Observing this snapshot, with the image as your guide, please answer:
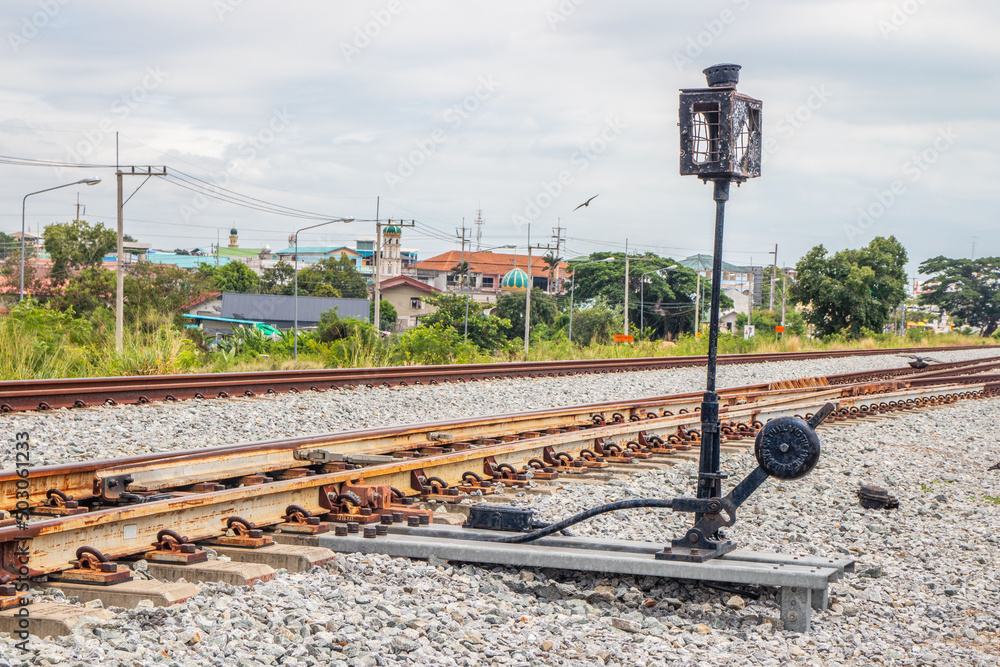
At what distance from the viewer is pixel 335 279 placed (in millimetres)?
87125

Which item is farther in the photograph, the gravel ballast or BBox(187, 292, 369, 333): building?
BBox(187, 292, 369, 333): building

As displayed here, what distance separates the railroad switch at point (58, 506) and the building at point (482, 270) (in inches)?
4580

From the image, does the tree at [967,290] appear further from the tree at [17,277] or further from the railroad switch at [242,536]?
the railroad switch at [242,536]

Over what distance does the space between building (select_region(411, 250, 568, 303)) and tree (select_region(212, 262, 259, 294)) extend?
106 ft

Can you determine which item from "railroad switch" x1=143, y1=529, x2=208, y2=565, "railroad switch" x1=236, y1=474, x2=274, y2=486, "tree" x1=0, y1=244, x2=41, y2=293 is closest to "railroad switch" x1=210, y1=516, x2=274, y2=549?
"railroad switch" x1=143, y1=529, x2=208, y2=565

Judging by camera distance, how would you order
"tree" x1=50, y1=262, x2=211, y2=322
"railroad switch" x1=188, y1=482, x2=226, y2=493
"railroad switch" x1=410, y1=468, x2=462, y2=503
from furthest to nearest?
"tree" x1=50, y1=262, x2=211, y2=322
"railroad switch" x1=410, y1=468, x2=462, y2=503
"railroad switch" x1=188, y1=482, x2=226, y2=493

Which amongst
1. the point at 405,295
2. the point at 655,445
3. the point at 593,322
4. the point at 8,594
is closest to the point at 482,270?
the point at 405,295

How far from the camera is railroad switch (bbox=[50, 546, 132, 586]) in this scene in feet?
12.5

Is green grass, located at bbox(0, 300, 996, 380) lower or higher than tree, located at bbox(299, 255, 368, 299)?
lower

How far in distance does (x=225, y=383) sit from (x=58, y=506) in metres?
7.58

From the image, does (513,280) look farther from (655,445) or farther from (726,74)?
(726,74)

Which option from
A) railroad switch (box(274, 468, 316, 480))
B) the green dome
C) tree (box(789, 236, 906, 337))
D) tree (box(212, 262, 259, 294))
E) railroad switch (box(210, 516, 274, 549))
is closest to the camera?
railroad switch (box(210, 516, 274, 549))

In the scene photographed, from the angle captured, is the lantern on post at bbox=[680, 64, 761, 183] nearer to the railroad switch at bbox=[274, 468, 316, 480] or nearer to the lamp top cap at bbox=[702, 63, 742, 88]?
the lamp top cap at bbox=[702, 63, 742, 88]

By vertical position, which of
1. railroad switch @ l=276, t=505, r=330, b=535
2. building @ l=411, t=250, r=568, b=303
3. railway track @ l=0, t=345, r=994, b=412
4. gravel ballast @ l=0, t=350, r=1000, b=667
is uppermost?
building @ l=411, t=250, r=568, b=303
